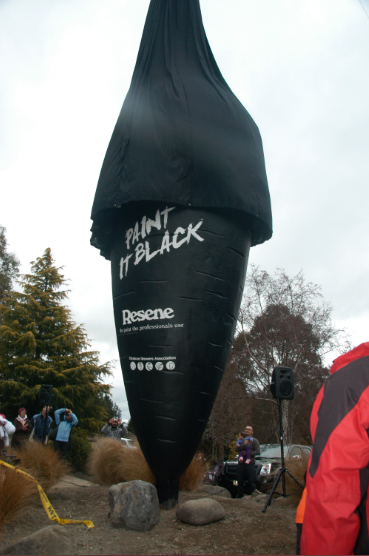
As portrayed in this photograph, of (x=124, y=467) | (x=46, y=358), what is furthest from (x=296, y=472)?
(x=46, y=358)

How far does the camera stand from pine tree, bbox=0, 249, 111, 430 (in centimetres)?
1603

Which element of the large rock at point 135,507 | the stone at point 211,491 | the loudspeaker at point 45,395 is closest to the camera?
the large rock at point 135,507

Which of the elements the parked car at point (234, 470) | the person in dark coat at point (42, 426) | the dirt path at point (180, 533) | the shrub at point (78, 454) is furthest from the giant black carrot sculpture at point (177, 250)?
the shrub at point (78, 454)

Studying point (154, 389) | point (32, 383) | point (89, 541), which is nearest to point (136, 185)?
point (154, 389)

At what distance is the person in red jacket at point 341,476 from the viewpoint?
1.29 metres

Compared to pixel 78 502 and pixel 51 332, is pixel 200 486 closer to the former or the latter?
pixel 78 502

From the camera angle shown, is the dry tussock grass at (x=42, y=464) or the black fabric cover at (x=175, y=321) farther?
the dry tussock grass at (x=42, y=464)

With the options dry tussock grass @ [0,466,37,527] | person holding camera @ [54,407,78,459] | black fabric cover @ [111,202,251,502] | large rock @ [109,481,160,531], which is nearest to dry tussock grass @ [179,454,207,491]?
black fabric cover @ [111,202,251,502]

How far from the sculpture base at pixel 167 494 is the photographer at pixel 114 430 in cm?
472

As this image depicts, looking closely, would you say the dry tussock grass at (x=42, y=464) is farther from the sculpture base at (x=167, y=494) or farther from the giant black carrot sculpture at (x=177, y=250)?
the giant black carrot sculpture at (x=177, y=250)

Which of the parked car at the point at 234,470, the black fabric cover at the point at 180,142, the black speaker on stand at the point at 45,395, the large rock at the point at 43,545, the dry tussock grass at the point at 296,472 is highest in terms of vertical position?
the black fabric cover at the point at 180,142

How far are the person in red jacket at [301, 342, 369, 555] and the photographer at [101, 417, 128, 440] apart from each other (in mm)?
8181

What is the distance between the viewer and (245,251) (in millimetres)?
4812

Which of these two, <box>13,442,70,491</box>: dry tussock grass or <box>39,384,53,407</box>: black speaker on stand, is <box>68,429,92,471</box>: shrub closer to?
<box>39,384,53,407</box>: black speaker on stand
